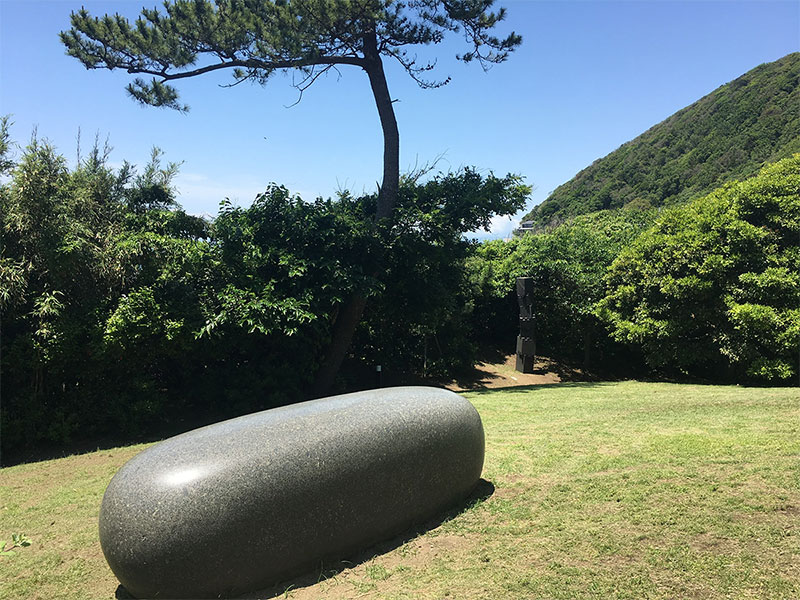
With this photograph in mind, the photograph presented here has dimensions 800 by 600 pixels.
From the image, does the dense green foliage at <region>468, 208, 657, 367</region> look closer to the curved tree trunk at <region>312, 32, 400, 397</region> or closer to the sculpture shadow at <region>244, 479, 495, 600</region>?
the curved tree trunk at <region>312, 32, 400, 397</region>

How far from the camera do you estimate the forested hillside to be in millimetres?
45000

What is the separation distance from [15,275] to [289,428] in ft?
20.9

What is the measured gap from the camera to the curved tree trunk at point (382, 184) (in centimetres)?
1214

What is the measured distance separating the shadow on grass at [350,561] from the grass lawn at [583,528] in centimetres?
2

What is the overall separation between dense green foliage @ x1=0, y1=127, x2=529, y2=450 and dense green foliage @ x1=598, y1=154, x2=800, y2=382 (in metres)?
4.33

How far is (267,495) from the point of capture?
129 inches

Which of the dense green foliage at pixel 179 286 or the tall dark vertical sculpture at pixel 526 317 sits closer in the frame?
the dense green foliage at pixel 179 286

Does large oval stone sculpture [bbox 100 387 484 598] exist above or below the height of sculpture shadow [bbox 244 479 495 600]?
above

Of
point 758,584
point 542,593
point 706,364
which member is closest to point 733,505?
point 758,584

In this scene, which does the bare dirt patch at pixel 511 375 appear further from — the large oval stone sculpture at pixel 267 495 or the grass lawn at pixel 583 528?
the large oval stone sculpture at pixel 267 495

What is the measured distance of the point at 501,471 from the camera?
521 cm

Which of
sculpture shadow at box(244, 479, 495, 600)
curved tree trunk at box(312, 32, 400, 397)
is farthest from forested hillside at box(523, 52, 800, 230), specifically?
sculpture shadow at box(244, 479, 495, 600)

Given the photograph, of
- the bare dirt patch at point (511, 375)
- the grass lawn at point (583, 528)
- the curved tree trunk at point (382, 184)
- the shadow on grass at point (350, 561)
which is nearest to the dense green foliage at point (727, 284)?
the bare dirt patch at point (511, 375)

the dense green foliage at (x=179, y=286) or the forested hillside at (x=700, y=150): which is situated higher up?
the forested hillside at (x=700, y=150)
